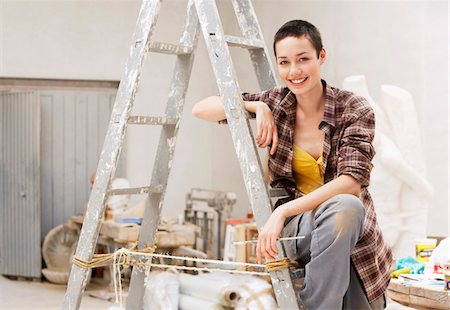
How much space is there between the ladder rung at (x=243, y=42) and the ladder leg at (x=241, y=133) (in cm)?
8

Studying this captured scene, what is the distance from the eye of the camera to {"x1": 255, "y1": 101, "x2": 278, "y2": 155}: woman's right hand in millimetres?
2549

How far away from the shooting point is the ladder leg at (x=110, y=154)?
2.80 meters

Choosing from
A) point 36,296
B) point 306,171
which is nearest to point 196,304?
point 36,296

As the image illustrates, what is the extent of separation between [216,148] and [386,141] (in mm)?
2721

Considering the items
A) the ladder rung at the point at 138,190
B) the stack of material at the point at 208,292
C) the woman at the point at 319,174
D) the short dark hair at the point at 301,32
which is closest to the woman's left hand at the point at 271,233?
the woman at the point at 319,174

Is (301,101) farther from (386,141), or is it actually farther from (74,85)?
(74,85)

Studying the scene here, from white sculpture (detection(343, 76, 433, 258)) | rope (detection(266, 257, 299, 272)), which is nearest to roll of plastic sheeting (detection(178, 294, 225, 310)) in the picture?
white sculpture (detection(343, 76, 433, 258))

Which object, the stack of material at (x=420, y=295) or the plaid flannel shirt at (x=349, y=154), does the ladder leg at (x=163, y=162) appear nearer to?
the plaid flannel shirt at (x=349, y=154)

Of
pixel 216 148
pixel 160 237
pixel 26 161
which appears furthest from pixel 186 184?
pixel 26 161

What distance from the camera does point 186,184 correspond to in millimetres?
7738

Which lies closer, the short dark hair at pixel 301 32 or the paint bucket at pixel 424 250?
the short dark hair at pixel 301 32

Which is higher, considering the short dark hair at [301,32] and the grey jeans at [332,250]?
the short dark hair at [301,32]

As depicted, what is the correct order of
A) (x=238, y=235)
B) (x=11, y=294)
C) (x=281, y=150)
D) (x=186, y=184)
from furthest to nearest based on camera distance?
(x=186, y=184), (x=11, y=294), (x=238, y=235), (x=281, y=150)

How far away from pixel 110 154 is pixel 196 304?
2.79m
